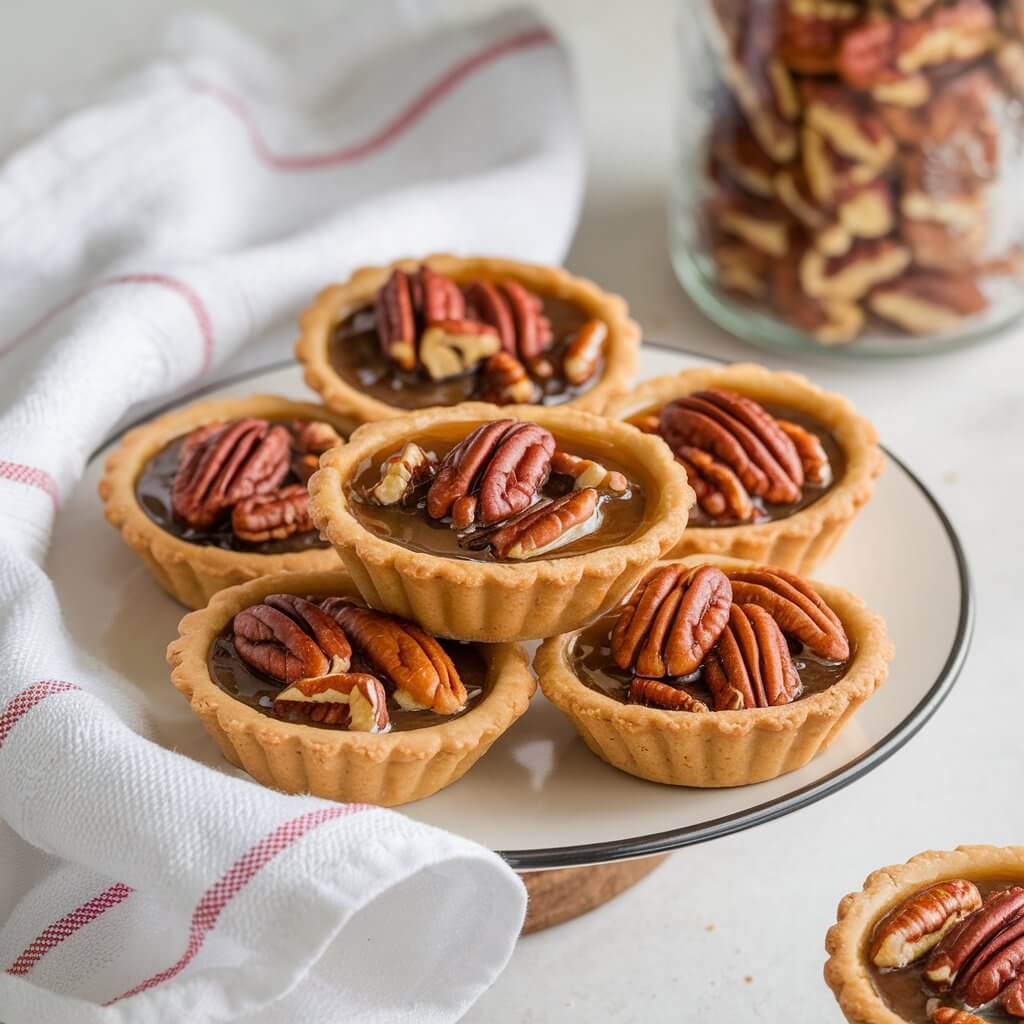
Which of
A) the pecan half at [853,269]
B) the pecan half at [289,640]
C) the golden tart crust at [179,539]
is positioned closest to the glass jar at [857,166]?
the pecan half at [853,269]

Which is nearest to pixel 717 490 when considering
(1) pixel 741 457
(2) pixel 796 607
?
(1) pixel 741 457

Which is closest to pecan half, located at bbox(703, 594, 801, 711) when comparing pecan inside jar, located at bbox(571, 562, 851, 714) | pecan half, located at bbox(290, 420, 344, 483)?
pecan inside jar, located at bbox(571, 562, 851, 714)

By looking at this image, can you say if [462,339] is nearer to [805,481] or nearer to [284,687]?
[805,481]

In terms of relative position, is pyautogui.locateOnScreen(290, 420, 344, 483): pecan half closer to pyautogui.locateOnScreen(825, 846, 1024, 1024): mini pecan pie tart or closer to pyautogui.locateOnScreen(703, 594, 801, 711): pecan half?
pyautogui.locateOnScreen(703, 594, 801, 711): pecan half

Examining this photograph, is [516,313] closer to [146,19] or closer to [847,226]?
[847,226]

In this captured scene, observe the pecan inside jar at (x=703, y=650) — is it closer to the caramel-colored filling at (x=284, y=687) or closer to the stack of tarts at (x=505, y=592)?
the stack of tarts at (x=505, y=592)

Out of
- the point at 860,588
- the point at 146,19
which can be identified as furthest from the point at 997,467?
the point at 146,19
